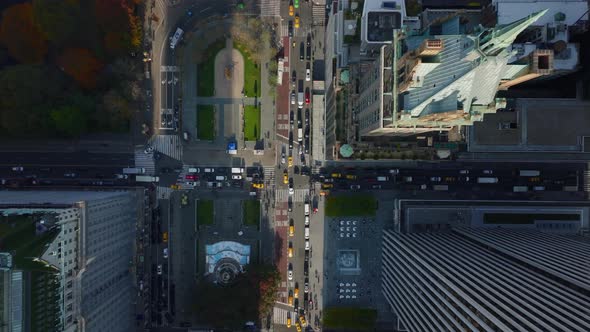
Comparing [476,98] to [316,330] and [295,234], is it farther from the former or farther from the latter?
[316,330]

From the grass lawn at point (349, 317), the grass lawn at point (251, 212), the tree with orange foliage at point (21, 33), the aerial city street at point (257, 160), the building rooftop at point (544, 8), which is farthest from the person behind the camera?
the grass lawn at point (251, 212)

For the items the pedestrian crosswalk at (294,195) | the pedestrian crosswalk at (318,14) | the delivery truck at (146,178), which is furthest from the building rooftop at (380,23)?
the delivery truck at (146,178)

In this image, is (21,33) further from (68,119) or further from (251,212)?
(251,212)

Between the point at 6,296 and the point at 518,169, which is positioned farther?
the point at 518,169

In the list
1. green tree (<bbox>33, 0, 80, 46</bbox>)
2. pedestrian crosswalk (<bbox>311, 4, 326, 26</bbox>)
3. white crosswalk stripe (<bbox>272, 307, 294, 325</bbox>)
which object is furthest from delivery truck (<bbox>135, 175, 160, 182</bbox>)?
pedestrian crosswalk (<bbox>311, 4, 326, 26</bbox>)

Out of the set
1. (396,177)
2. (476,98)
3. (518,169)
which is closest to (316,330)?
(396,177)

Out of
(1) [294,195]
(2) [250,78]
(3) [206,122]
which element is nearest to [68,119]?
(3) [206,122]

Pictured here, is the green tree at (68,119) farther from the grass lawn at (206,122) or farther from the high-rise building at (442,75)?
the high-rise building at (442,75)
